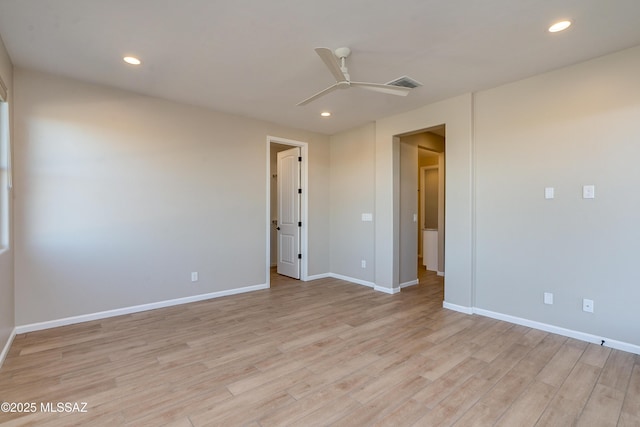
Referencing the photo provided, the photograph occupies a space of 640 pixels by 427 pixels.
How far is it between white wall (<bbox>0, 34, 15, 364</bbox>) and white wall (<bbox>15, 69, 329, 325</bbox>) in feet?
0.45

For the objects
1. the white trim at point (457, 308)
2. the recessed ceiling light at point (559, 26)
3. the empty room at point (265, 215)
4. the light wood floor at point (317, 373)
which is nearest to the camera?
the light wood floor at point (317, 373)

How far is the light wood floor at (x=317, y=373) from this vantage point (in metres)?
1.89

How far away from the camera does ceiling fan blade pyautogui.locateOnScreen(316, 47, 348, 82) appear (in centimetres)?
220

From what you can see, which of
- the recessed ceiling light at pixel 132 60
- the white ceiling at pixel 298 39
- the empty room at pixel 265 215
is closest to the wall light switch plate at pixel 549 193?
the empty room at pixel 265 215

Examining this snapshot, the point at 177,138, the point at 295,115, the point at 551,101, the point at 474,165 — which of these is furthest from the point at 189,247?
the point at 551,101

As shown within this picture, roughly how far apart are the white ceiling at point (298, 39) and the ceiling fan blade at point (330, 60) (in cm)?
27

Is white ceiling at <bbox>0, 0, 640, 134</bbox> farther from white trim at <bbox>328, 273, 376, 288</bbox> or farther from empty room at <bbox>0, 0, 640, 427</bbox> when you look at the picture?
white trim at <bbox>328, 273, 376, 288</bbox>

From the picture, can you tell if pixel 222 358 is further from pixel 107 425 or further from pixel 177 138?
pixel 177 138

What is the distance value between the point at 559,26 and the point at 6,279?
5.17 m

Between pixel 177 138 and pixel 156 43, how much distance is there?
1606 mm

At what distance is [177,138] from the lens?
4.07 m

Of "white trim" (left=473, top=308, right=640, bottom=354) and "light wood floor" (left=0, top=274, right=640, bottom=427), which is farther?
"white trim" (left=473, top=308, right=640, bottom=354)

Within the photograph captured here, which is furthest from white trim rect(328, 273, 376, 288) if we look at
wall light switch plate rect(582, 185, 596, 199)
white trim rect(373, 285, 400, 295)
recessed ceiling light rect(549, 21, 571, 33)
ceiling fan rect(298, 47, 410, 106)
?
recessed ceiling light rect(549, 21, 571, 33)

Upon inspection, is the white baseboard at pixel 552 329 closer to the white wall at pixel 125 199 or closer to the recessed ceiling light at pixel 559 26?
the recessed ceiling light at pixel 559 26
